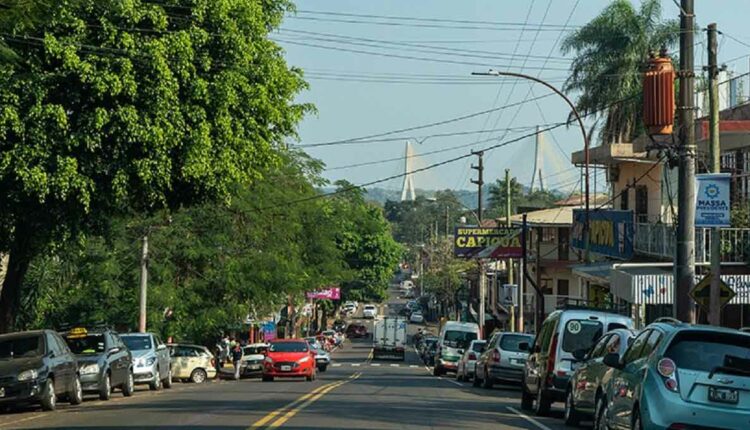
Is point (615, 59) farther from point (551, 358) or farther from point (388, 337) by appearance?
point (551, 358)

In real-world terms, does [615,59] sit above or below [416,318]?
above

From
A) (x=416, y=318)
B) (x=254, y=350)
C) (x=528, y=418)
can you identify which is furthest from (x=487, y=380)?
(x=416, y=318)

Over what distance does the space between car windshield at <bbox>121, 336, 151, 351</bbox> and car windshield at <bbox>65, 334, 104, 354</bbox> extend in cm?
695

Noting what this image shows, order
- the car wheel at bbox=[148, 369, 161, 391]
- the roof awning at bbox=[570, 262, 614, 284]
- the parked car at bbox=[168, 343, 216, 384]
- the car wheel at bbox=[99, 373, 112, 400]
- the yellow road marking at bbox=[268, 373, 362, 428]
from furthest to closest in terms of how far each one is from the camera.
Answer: the parked car at bbox=[168, 343, 216, 384]
the roof awning at bbox=[570, 262, 614, 284]
the car wheel at bbox=[148, 369, 161, 391]
the car wheel at bbox=[99, 373, 112, 400]
the yellow road marking at bbox=[268, 373, 362, 428]

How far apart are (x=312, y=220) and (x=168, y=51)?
42849 mm

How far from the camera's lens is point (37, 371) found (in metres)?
24.0

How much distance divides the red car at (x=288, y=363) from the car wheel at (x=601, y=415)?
24865 millimetres

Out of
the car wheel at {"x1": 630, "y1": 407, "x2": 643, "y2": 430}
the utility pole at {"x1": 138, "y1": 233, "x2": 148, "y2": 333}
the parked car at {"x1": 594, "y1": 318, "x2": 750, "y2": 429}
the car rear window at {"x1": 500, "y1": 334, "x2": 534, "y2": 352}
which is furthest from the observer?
the utility pole at {"x1": 138, "y1": 233, "x2": 148, "y2": 333}

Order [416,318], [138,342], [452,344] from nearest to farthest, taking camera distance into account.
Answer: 1. [138,342]
2. [452,344]
3. [416,318]

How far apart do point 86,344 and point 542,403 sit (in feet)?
39.9

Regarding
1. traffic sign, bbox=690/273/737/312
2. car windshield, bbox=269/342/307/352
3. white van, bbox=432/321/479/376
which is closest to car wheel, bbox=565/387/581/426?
traffic sign, bbox=690/273/737/312

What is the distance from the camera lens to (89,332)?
30969 mm

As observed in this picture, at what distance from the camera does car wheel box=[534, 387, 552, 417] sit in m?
23.3

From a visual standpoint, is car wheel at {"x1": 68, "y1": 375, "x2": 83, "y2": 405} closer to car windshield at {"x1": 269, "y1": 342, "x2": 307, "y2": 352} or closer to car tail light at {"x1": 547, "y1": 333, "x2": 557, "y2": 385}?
car tail light at {"x1": 547, "y1": 333, "x2": 557, "y2": 385}
